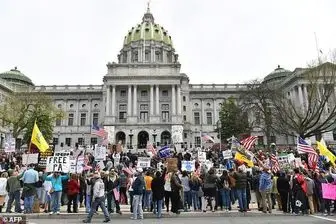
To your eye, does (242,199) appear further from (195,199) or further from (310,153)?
(310,153)

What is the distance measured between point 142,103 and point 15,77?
3075cm

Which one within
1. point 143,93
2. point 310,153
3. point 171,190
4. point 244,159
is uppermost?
point 143,93

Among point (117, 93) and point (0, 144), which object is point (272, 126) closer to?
point (117, 93)

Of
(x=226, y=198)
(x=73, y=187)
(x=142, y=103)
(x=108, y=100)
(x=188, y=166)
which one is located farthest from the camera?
(x=142, y=103)

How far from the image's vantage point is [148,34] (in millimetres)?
92250

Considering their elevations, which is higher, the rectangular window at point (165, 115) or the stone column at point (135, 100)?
the stone column at point (135, 100)

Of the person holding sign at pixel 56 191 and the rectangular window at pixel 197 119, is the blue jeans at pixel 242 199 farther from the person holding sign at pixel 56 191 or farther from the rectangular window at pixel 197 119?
the rectangular window at pixel 197 119

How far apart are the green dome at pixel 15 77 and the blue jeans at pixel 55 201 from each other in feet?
229

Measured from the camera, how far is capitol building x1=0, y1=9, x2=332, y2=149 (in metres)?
66.4

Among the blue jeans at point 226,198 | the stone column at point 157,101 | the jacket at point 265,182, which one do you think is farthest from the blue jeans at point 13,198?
the stone column at point 157,101

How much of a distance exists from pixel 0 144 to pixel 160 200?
56.0 m

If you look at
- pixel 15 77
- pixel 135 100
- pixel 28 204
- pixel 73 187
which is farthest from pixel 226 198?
pixel 15 77

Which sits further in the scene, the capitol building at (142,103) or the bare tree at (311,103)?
the capitol building at (142,103)

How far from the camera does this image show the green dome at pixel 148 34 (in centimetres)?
9162
